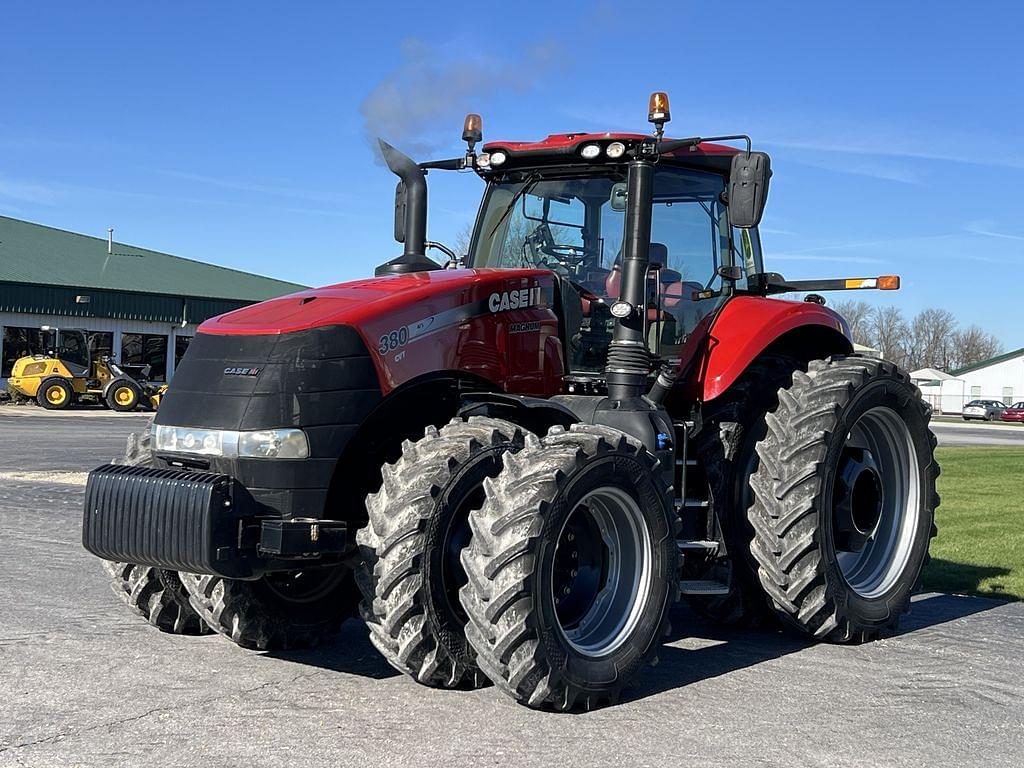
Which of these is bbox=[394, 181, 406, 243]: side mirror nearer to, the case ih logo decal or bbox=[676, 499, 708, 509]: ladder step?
the case ih logo decal

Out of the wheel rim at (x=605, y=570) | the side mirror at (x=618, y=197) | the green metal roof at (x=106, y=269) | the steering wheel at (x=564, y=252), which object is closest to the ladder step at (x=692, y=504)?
the wheel rim at (x=605, y=570)

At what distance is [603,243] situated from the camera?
6.88m

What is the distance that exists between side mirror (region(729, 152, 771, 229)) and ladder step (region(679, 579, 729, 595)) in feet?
6.22

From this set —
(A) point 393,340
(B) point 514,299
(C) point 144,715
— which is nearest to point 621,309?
(B) point 514,299

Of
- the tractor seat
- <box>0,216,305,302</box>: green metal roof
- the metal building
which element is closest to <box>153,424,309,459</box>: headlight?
the tractor seat

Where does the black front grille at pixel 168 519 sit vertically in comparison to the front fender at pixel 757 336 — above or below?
below

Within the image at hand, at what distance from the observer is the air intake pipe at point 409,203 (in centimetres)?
693

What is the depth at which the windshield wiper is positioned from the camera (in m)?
7.12

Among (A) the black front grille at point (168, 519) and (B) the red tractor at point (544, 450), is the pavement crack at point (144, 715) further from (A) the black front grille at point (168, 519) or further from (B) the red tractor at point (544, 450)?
(A) the black front grille at point (168, 519)

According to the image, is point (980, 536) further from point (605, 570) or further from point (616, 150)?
point (605, 570)

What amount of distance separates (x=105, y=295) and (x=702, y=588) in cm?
3968

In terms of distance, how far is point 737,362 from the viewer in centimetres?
644

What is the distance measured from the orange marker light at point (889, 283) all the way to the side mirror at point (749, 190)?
126cm

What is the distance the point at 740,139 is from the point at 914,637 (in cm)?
312
